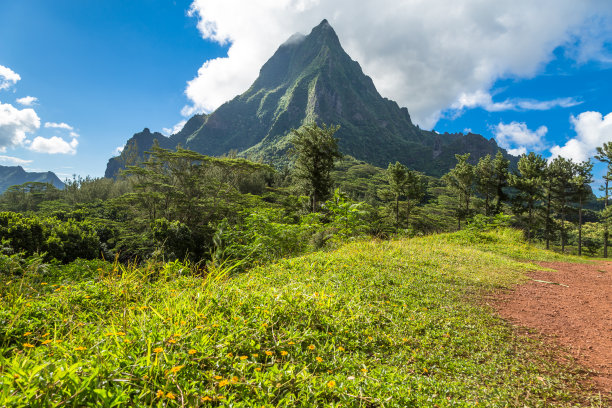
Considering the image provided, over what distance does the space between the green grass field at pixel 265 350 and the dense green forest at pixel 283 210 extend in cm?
407

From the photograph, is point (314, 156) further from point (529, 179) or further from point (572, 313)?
point (529, 179)

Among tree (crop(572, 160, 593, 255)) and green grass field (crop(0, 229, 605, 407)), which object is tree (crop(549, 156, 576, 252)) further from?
green grass field (crop(0, 229, 605, 407))

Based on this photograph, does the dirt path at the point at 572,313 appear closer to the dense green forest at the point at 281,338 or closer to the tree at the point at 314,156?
the dense green forest at the point at 281,338

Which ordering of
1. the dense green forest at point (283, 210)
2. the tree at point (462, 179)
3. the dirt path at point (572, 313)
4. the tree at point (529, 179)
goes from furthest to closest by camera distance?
1. the tree at point (462, 179)
2. the tree at point (529, 179)
3. the dense green forest at point (283, 210)
4. the dirt path at point (572, 313)

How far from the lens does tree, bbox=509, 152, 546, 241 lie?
2691 centimetres

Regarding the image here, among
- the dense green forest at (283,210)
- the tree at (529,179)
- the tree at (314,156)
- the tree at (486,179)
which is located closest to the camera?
the dense green forest at (283,210)

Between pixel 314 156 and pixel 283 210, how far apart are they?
4.93 meters

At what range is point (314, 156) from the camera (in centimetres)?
1816

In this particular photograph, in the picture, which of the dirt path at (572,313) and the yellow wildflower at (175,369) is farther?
the dirt path at (572,313)

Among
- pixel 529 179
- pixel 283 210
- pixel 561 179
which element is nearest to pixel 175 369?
pixel 283 210

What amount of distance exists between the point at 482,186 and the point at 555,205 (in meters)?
9.69

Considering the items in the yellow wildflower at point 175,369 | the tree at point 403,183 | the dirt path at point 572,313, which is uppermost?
the tree at point 403,183

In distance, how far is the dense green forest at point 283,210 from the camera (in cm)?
1170

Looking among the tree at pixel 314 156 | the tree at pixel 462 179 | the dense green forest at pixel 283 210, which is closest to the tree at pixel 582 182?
the dense green forest at pixel 283 210
